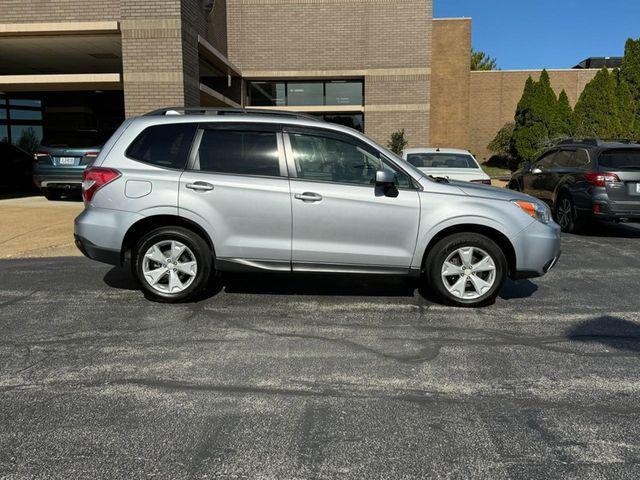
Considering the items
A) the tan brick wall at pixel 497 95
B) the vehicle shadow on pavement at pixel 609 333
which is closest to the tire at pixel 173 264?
the vehicle shadow on pavement at pixel 609 333

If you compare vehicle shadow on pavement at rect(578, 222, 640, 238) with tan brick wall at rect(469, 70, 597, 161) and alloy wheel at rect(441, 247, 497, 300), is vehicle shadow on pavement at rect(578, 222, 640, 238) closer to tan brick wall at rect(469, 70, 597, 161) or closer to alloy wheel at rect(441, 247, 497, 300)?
alloy wheel at rect(441, 247, 497, 300)

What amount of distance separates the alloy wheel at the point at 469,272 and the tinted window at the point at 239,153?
1964 millimetres

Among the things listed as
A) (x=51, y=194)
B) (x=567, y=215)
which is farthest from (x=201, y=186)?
(x=51, y=194)

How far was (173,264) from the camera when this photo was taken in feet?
18.6

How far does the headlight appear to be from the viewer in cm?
568

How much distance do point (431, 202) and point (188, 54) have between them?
9894 mm

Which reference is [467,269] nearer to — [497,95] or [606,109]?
[606,109]

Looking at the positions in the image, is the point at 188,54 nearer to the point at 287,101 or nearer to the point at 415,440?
the point at 287,101

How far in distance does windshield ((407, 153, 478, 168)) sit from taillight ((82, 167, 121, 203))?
265 inches

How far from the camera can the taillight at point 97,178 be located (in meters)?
5.64

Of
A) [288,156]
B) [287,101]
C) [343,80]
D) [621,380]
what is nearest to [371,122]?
[343,80]

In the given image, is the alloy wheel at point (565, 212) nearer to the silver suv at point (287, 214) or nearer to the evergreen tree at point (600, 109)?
the silver suv at point (287, 214)

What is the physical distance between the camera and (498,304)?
5.88 meters

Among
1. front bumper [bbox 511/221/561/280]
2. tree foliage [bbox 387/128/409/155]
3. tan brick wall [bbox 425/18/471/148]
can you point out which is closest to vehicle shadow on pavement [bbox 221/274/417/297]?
front bumper [bbox 511/221/561/280]
